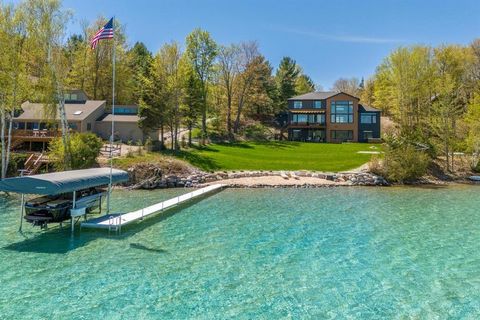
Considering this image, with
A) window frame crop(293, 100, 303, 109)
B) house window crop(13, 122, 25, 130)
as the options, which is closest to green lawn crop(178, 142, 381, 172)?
window frame crop(293, 100, 303, 109)

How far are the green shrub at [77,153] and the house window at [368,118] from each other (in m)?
49.0

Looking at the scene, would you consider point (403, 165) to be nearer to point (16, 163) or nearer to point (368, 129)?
point (368, 129)

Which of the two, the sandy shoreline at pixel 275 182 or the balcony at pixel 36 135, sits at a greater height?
the balcony at pixel 36 135

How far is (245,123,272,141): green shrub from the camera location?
209ft

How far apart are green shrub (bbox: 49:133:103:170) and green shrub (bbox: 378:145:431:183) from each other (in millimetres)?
26761

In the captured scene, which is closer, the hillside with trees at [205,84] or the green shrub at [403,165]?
the hillside with trees at [205,84]

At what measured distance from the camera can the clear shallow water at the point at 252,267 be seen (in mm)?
9469

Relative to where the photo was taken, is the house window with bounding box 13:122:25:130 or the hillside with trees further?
the house window with bounding box 13:122:25:130

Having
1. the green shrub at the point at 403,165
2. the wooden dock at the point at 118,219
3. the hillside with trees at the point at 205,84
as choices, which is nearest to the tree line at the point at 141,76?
the hillside with trees at the point at 205,84

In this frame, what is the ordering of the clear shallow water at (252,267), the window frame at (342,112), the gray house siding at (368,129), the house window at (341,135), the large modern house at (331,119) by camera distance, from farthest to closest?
the house window at (341,135), the window frame at (342,112), the large modern house at (331,119), the gray house siding at (368,129), the clear shallow water at (252,267)

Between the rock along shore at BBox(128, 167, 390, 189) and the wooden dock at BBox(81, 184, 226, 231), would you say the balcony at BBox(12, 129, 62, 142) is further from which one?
the wooden dock at BBox(81, 184, 226, 231)

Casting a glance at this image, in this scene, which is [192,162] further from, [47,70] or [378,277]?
[378,277]

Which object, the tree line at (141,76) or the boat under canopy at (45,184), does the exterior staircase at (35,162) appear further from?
the boat under canopy at (45,184)

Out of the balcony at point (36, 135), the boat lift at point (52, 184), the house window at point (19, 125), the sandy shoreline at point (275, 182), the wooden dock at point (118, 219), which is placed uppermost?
the house window at point (19, 125)
